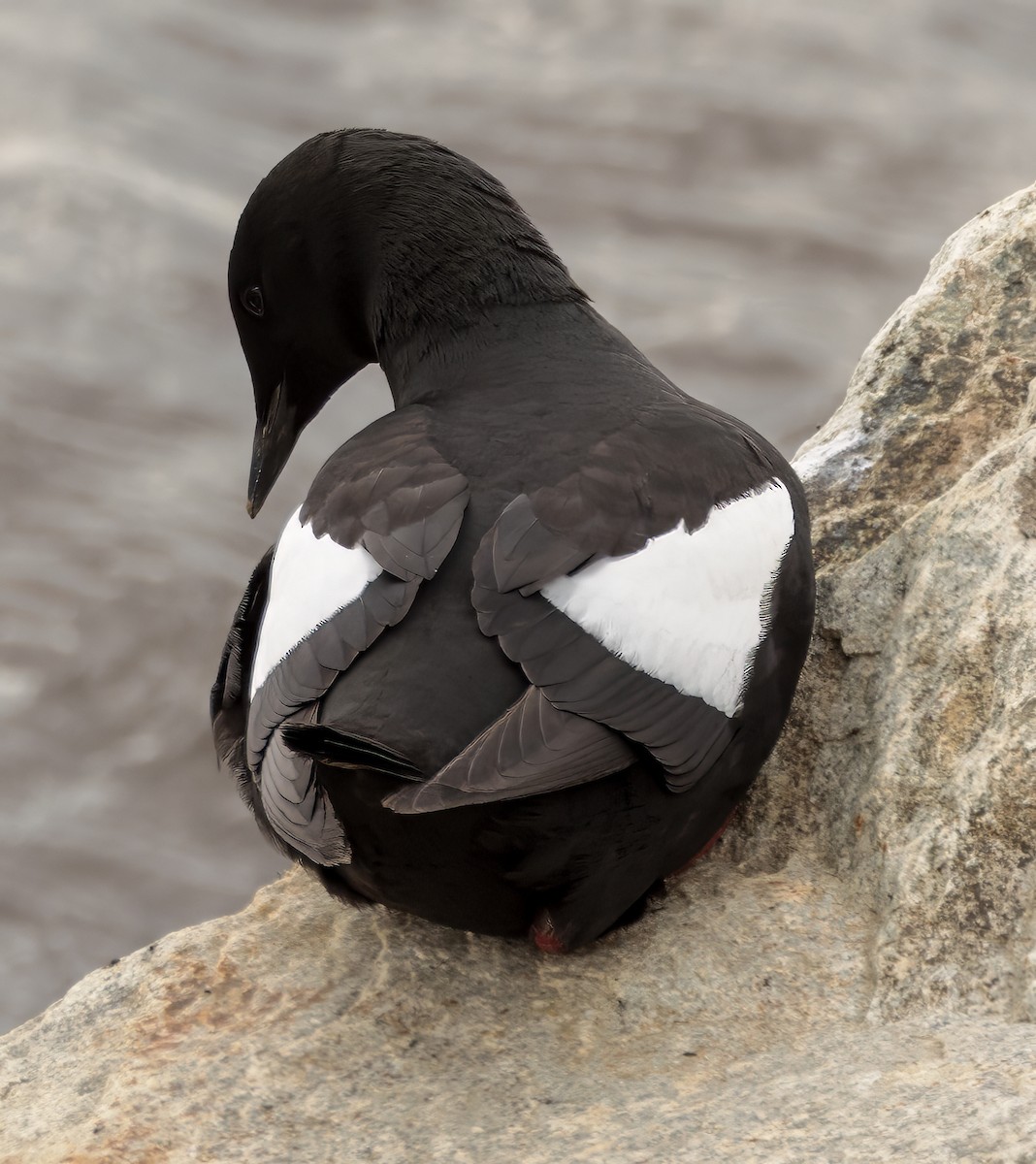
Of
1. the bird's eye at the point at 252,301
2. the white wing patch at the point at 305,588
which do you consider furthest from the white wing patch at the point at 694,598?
the bird's eye at the point at 252,301

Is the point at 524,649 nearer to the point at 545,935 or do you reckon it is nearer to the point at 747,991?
the point at 545,935

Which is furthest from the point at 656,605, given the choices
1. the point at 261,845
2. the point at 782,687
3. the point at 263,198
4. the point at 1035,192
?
the point at 261,845

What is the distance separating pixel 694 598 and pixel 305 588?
0.63 meters

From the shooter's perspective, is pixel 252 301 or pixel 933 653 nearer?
pixel 933 653

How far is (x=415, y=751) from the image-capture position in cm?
224

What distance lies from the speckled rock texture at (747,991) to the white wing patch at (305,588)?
592 millimetres

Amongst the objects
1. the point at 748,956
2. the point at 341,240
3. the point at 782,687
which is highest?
the point at 341,240

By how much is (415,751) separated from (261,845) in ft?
11.4

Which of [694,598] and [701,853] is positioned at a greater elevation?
[694,598]

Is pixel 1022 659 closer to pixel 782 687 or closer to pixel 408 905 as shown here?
pixel 782 687

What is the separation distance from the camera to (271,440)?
3.85 meters

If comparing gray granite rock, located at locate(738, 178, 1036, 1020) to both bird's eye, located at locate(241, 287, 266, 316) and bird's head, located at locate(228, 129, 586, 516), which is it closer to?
bird's head, located at locate(228, 129, 586, 516)

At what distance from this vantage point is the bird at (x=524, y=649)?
7.48ft

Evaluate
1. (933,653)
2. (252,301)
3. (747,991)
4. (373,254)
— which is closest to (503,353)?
(373,254)
